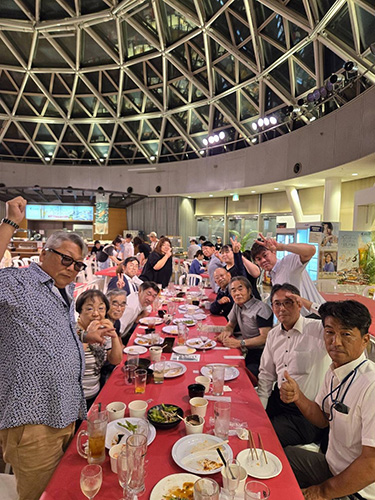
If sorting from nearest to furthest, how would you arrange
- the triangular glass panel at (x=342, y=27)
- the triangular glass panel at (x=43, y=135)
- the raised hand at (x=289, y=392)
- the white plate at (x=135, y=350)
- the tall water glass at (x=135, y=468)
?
the tall water glass at (x=135, y=468)
the raised hand at (x=289, y=392)
the white plate at (x=135, y=350)
the triangular glass panel at (x=342, y=27)
the triangular glass panel at (x=43, y=135)

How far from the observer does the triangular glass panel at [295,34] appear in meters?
9.60

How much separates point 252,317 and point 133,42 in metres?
15.2

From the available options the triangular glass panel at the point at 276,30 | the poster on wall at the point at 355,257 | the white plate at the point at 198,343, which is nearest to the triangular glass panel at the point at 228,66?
the triangular glass panel at the point at 276,30

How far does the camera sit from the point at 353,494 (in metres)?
1.61

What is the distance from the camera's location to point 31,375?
151 cm

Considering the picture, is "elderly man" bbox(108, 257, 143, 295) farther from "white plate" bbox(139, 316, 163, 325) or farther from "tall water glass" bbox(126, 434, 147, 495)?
"tall water glass" bbox(126, 434, 147, 495)

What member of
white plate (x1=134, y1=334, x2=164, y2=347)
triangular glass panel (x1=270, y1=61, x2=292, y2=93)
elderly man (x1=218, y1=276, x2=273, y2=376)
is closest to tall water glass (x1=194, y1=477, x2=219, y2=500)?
white plate (x1=134, y1=334, x2=164, y2=347)

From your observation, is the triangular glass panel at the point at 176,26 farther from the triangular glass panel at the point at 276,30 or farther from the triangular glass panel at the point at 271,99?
the triangular glass panel at the point at 271,99

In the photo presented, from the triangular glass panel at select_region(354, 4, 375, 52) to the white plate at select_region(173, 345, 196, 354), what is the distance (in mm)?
8697

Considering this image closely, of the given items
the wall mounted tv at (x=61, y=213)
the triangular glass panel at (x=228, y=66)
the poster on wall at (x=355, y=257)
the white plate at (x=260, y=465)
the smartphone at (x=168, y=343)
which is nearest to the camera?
the white plate at (x=260, y=465)

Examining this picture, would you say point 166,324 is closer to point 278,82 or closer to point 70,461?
point 70,461

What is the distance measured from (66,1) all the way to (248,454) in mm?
16156

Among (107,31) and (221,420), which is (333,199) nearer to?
(221,420)

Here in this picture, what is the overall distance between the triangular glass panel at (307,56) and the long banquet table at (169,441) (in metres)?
10.6
